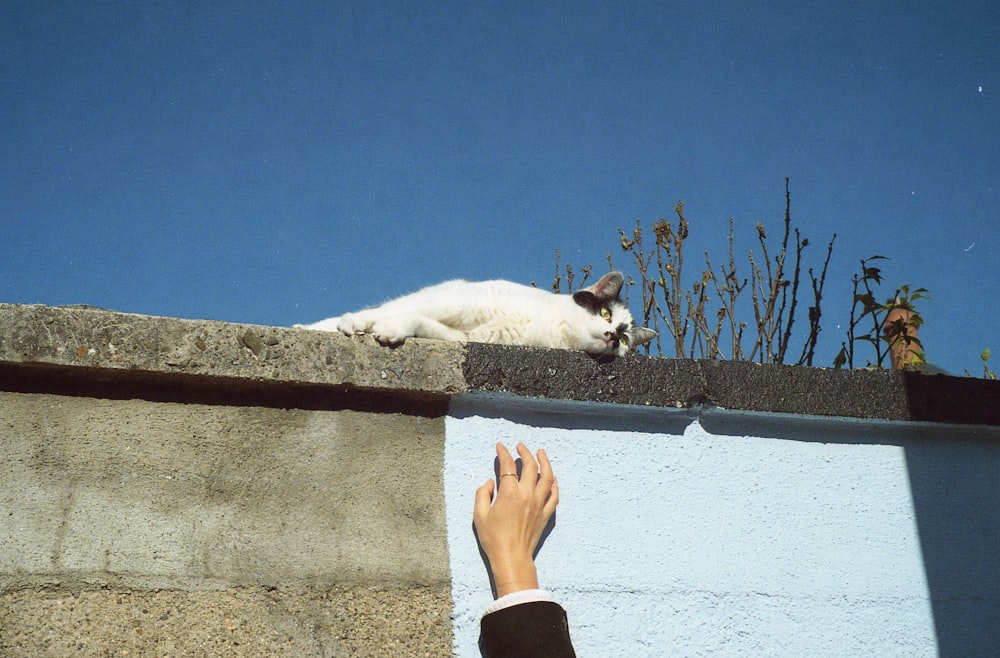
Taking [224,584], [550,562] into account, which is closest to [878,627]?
[550,562]

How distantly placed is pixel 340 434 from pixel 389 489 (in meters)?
0.16

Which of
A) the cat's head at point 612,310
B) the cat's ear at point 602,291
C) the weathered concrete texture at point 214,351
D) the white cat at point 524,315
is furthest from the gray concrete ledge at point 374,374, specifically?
the cat's ear at point 602,291

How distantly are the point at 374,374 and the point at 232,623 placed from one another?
23.0 inches

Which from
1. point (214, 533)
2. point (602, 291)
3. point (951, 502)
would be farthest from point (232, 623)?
point (951, 502)

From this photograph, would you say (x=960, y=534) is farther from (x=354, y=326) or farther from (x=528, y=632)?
(x=354, y=326)

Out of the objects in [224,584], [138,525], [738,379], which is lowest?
[224,584]

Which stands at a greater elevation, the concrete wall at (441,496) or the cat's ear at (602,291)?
the cat's ear at (602,291)

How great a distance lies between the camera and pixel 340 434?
1.84m

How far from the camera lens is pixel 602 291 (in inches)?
112

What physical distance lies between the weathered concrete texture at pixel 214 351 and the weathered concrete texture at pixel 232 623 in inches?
17.4

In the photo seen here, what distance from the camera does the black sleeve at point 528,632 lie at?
63.8 inches

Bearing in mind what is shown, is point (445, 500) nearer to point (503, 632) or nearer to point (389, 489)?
point (389, 489)

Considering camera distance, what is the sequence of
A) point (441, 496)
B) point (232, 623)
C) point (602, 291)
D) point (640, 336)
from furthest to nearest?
point (640, 336) < point (602, 291) < point (441, 496) < point (232, 623)

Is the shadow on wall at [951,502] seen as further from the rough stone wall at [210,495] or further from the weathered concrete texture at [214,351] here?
the rough stone wall at [210,495]
